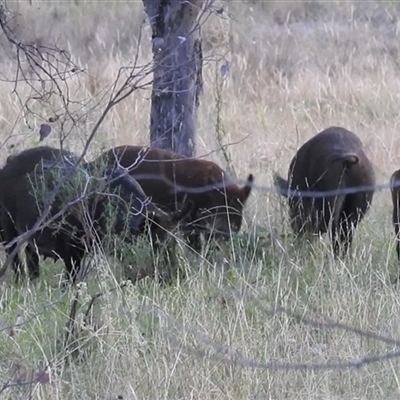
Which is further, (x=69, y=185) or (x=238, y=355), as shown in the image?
(x=69, y=185)

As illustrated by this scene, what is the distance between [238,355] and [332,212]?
235cm

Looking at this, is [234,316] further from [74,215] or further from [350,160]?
[350,160]

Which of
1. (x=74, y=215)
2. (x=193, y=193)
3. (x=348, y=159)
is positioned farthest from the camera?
(x=193, y=193)

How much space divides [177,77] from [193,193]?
0.97 m

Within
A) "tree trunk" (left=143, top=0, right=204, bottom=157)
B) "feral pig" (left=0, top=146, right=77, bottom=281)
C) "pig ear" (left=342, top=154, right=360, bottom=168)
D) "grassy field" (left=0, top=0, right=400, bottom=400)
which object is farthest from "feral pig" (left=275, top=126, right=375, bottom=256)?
"feral pig" (left=0, top=146, right=77, bottom=281)

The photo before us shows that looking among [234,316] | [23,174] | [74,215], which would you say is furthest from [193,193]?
[234,316]

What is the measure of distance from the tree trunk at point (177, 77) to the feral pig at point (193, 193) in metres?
0.31

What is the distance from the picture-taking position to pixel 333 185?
6832 millimetres

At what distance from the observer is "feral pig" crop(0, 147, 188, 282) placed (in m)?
5.32

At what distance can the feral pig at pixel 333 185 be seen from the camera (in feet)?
22.0

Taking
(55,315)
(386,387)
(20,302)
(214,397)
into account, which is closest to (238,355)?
(214,397)

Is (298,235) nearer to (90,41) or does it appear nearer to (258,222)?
(258,222)

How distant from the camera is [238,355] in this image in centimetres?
432

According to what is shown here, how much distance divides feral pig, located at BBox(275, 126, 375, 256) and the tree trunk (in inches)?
40.0
